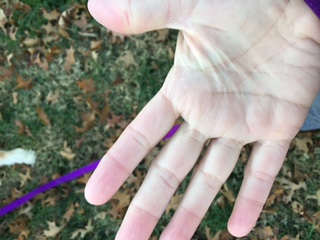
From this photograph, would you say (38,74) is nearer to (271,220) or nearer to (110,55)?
(110,55)

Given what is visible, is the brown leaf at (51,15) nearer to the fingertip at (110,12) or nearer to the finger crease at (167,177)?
the fingertip at (110,12)

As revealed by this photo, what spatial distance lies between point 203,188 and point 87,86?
1906 millimetres

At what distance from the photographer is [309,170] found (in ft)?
11.9

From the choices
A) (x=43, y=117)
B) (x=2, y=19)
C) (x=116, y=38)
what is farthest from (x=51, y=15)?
(x=43, y=117)

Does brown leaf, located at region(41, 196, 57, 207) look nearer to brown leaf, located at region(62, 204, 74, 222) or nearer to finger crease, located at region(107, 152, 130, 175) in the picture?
brown leaf, located at region(62, 204, 74, 222)

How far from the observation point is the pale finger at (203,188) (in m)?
2.22

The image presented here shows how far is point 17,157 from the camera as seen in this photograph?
3.78 metres

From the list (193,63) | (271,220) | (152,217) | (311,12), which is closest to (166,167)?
(152,217)

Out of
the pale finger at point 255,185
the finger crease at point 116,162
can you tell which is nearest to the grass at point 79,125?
the pale finger at point 255,185

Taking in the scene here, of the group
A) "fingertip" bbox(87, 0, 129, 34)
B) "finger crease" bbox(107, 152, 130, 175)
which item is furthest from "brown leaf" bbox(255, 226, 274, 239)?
"fingertip" bbox(87, 0, 129, 34)

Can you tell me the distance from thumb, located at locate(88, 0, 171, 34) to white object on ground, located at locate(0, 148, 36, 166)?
2.02 meters

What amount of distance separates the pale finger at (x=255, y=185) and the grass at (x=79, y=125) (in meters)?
1.22

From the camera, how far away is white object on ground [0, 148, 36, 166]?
3754 millimetres

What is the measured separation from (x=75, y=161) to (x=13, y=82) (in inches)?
36.2
